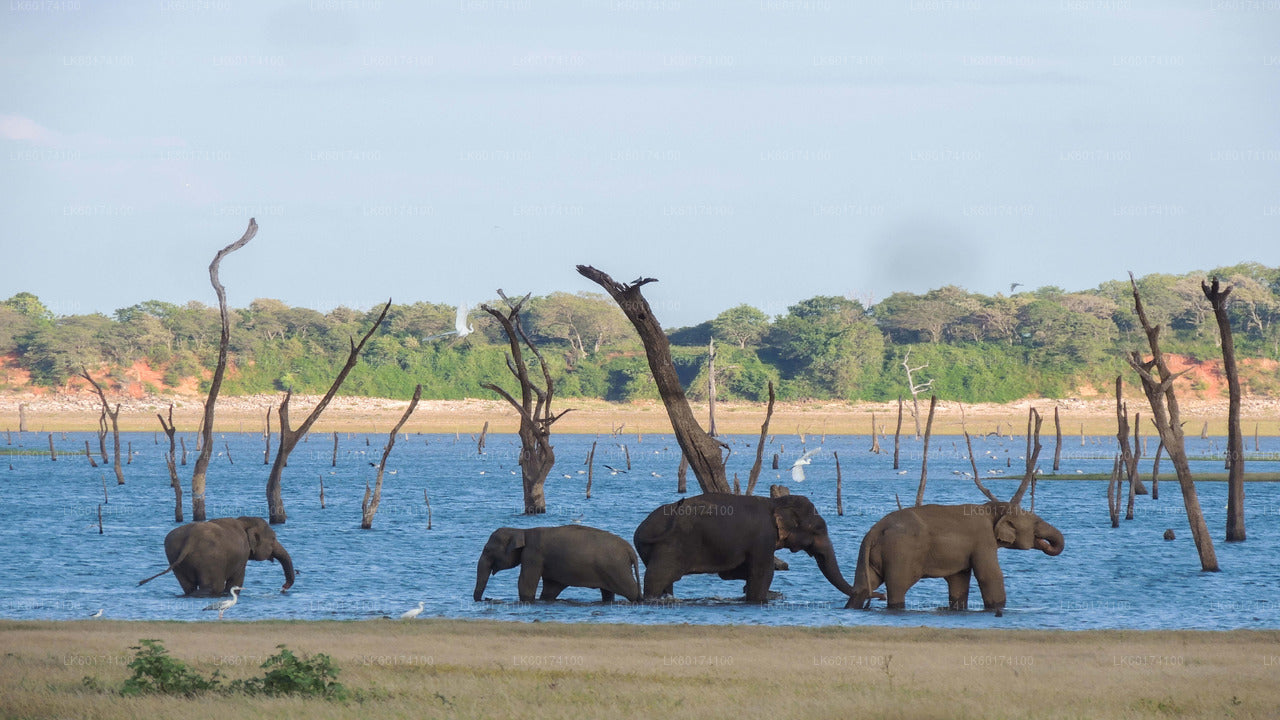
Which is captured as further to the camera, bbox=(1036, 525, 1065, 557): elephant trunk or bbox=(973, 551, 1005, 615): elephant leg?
bbox=(1036, 525, 1065, 557): elephant trunk

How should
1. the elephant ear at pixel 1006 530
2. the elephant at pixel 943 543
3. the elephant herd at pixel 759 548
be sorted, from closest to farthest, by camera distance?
the elephant at pixel 943 543 < the elephant herd at pixel 759 548 < the elephant ear at pixel 1006 530

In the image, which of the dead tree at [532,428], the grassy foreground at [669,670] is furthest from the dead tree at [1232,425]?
the dead tree at [532,428]

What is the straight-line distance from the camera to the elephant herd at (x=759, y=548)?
22.2 m

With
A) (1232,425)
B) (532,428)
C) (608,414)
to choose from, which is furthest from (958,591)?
(608,414)

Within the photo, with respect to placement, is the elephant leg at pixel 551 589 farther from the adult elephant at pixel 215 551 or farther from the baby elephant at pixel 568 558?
the adult elephant at pixel 215 551

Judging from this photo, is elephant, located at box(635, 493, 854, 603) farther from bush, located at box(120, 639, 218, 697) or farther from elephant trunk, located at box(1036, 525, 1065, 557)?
bush, located at box(120, 639, 218, 697)

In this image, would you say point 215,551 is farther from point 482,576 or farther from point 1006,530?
point 1006,530

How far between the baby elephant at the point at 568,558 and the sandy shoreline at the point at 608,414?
107891mm

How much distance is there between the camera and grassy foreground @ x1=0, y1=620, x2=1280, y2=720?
13.7 m

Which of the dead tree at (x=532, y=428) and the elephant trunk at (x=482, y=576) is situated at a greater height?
the dead tree at (x=532, y=428)

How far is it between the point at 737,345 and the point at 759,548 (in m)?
126

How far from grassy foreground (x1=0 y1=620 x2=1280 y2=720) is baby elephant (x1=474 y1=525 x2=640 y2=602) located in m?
2.98

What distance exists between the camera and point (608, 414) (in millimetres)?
142750

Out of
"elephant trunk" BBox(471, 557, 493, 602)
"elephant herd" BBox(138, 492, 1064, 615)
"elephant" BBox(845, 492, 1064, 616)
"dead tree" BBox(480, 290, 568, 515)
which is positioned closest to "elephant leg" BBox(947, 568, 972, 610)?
"elephant herd" BBox(138, 492, 1064, 615)
